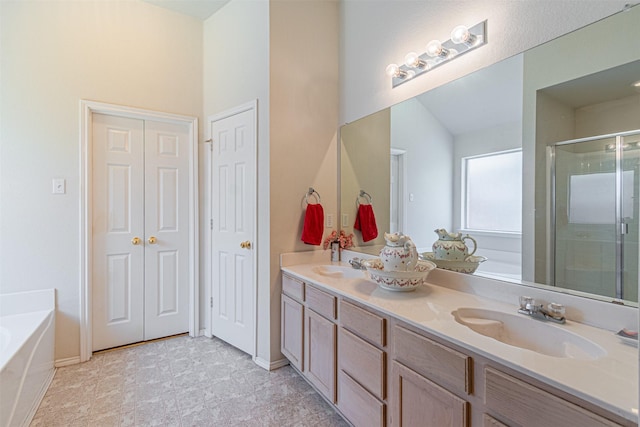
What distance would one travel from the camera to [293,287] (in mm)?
2166

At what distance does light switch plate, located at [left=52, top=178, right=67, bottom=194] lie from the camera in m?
2.33

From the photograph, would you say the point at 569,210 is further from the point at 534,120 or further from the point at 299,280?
the point at 299,280

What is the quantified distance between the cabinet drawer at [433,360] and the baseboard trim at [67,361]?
2.58 m

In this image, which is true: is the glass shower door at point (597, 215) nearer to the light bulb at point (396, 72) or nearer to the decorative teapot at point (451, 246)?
the decorative teapot at point (451, 246)

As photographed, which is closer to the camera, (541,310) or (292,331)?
(541,310)

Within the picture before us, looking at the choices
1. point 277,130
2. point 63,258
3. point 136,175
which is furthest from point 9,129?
point 277,130

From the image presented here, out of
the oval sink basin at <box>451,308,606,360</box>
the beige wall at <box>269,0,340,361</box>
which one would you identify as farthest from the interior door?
the oval sink basin at <box>451,308,606,360</box>

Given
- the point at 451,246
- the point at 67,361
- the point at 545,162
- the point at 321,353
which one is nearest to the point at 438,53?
the point at 545,162

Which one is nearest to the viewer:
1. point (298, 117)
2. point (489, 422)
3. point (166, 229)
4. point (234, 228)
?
point (489, 422)

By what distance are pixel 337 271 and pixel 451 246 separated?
33.7 inches

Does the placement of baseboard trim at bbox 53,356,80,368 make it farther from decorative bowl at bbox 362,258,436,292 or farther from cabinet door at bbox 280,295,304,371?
decorative bowl at bbox 362,258,436,292

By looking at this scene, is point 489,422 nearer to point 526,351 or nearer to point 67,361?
point 526,351

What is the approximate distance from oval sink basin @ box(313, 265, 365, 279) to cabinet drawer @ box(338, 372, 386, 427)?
67 centimetres

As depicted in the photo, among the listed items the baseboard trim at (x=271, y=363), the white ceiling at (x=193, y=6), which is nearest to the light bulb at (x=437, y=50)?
the white ceiling at (x=193, y=6)
